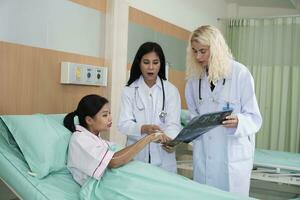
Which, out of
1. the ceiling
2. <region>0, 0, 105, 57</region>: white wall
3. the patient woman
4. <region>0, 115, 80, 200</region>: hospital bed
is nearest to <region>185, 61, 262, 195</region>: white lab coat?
the patient woman

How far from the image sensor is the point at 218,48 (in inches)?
71.3

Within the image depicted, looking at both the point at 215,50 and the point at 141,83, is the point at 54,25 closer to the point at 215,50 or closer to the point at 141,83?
the point at 141,83

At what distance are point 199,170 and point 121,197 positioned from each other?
688mm

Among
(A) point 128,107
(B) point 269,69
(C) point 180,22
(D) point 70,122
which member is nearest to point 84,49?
(A) point 128,107

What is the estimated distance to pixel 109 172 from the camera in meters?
1.59

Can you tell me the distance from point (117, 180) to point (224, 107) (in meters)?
0.71

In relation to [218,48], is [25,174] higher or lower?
lower

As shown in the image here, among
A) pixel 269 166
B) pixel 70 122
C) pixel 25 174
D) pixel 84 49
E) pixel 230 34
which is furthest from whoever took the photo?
pixel 230 34

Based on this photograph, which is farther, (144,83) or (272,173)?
(272,173)

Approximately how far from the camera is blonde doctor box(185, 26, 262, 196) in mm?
1816

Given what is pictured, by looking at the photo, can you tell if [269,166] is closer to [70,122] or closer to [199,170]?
[199,170]

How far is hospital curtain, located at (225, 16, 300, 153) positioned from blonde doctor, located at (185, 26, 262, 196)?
274 centimetres

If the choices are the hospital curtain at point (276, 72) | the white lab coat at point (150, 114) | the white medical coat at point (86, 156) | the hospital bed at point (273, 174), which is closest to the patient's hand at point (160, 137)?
the white lab coat at point (150, 114)

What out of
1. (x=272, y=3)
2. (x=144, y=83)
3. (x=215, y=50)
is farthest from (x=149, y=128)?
(x=272, y=3)
